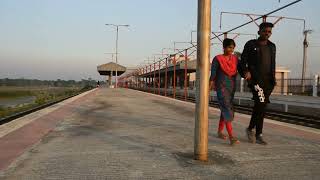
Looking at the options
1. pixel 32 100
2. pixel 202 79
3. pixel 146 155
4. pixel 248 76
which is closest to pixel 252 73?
pixel 248 76

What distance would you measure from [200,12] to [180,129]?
148 inches

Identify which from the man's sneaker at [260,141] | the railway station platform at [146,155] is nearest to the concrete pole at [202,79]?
the railway station platform at [146,155]

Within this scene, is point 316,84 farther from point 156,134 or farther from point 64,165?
point 64,165

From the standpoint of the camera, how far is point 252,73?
646 centimetres

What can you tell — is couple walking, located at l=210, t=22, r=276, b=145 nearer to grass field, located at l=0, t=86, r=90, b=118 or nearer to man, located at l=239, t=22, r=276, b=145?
man, located at l=239, t=22, r=276, b=145

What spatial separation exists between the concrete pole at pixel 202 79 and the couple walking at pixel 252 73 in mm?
1287

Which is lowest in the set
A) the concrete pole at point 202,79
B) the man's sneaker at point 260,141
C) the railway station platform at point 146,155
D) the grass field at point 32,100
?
the grass field at point 32,100

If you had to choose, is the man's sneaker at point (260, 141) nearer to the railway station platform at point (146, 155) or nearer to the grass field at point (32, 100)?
the railway station platform at point (146, 155)

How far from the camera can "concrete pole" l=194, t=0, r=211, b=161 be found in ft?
16.7

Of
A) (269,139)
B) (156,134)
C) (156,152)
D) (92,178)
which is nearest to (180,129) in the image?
(156,134)

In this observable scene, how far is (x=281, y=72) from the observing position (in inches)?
2191

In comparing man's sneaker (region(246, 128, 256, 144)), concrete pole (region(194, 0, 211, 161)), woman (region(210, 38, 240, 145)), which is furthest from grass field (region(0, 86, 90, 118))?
concrete pole (region(194, 0, 211, 161))

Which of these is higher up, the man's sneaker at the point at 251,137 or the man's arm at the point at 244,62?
the man's arm at the point at 244,62

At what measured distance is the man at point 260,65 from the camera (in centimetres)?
639
